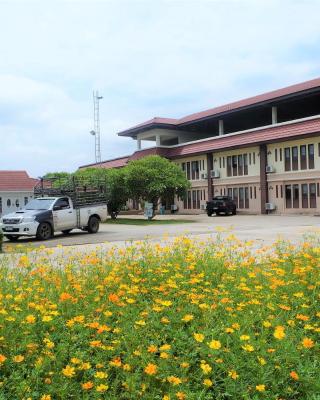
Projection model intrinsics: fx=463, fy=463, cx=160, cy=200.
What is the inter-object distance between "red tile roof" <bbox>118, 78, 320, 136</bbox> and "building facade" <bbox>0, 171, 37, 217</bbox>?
628 inches

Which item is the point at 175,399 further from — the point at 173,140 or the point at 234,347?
the point at 173,140

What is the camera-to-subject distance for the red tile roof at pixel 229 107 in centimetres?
3984

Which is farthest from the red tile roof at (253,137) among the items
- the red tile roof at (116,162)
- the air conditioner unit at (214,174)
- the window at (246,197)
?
the red tile roof at (116,162)

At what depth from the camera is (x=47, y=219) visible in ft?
61.7

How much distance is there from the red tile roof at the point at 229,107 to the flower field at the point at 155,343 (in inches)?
1408

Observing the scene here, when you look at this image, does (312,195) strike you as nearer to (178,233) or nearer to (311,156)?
(311,156)

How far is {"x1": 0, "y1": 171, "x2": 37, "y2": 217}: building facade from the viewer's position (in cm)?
6159

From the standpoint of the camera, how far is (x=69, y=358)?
12.2ft

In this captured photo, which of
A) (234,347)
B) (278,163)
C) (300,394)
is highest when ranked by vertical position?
(278,163)

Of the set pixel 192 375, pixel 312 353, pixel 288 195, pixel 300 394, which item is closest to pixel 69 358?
pixel 192 375

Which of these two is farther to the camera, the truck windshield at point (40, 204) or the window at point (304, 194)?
the window at point (304, 194)

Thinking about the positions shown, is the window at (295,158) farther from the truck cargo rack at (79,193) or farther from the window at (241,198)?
the truck cargo rack at (79,193)

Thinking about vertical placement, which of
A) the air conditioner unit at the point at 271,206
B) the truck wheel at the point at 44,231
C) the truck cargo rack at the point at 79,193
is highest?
the truck cargo rack at the point at 79,193

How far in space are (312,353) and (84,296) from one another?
2.40 meters
